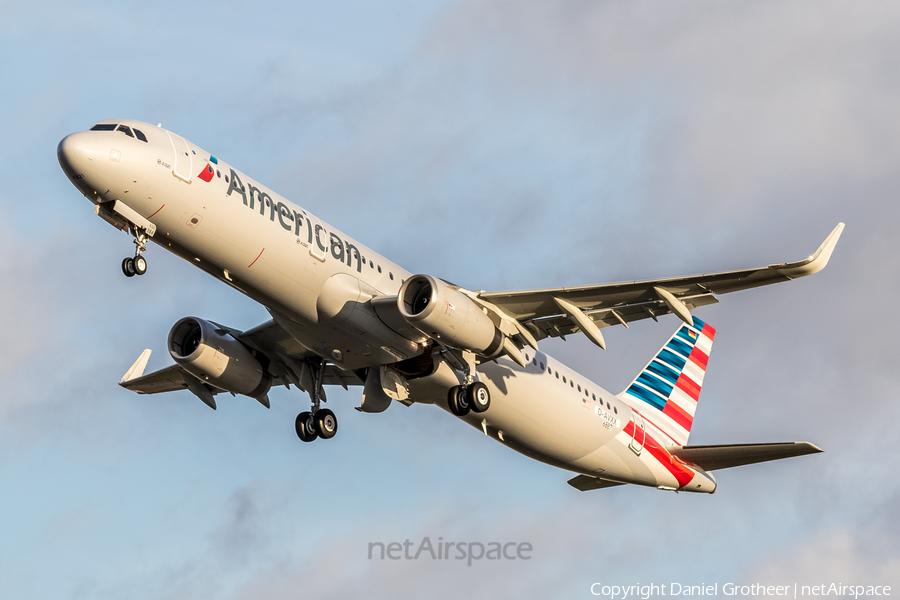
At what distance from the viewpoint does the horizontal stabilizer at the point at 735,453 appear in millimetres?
32150

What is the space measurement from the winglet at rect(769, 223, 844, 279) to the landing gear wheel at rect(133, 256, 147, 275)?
1552cm

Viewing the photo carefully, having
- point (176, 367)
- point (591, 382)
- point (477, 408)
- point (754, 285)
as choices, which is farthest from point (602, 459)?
point (176, 367)

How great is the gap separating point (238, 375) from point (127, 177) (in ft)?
31.6

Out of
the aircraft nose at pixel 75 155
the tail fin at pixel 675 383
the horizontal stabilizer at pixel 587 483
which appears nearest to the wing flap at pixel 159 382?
Answer: the aircraft nose at pixel 75 155

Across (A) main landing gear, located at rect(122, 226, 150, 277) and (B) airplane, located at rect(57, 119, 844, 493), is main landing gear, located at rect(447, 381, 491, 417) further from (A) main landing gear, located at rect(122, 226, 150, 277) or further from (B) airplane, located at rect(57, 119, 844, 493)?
(A) main landing gear, located at rect(122, 226, 150, 277)

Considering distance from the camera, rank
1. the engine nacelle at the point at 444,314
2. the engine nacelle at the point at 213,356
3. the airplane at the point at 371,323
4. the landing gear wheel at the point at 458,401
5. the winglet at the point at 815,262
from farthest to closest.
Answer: the engine nacelle at the point at 213,356, the landing gear wheel at the point at 458,401, the engine nacelle at the point at 444,314, the winglet at the point at 815,262, the airplane at the point at 371,323

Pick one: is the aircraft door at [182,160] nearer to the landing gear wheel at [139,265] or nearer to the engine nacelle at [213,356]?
the landing gear wheel at [139,265]

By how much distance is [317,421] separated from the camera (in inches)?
1319

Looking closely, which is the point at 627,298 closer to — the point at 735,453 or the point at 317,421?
the point at 735,453

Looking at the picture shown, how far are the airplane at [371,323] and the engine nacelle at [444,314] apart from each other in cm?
4

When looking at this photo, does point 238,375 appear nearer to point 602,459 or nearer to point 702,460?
point 602,459

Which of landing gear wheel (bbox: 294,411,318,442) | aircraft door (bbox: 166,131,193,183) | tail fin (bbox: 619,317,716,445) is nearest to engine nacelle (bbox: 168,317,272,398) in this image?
landing gear wheel (bbox: 294,411,318,442)

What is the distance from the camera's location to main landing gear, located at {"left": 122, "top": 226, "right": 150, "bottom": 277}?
25483 mm

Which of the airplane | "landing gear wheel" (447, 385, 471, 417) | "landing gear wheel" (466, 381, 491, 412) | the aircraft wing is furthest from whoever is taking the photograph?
"landing gear wheel" (447, 385, 471, 417)
